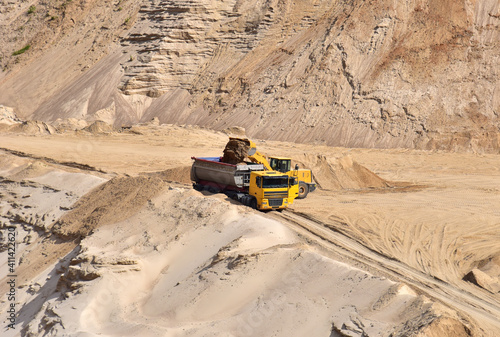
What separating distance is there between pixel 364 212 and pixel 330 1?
30260 millimetres

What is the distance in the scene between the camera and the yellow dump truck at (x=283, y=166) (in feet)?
60.3

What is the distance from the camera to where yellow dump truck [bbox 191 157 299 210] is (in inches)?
647

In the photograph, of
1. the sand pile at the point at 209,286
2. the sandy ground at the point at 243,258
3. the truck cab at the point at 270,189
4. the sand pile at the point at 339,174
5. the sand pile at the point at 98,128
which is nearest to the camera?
the sand pile at the point at 209,286

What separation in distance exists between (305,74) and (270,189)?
24.6 metres

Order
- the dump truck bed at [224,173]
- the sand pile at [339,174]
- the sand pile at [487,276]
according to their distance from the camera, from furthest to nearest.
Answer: the sand pile at [339,174] → the dump truck bed at [224,173] → the sand pile at [487,276]

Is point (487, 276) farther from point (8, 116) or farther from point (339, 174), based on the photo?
point (8, 116)

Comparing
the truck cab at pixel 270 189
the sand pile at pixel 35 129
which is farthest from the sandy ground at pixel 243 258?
the sand pile at pixel 35 129

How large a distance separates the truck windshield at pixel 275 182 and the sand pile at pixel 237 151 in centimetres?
213

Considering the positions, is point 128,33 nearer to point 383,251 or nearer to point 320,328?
point 383,251

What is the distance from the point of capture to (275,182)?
16.6m

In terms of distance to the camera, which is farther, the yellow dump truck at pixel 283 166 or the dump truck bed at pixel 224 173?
the yellow dump truck at pixel 283 166

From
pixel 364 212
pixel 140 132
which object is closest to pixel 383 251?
pixel 364 212

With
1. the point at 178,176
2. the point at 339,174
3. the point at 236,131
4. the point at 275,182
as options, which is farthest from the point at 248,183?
the point at 236,131

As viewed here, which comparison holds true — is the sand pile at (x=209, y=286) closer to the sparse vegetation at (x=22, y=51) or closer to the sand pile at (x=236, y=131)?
the sand pile at (x=236, y=131)
